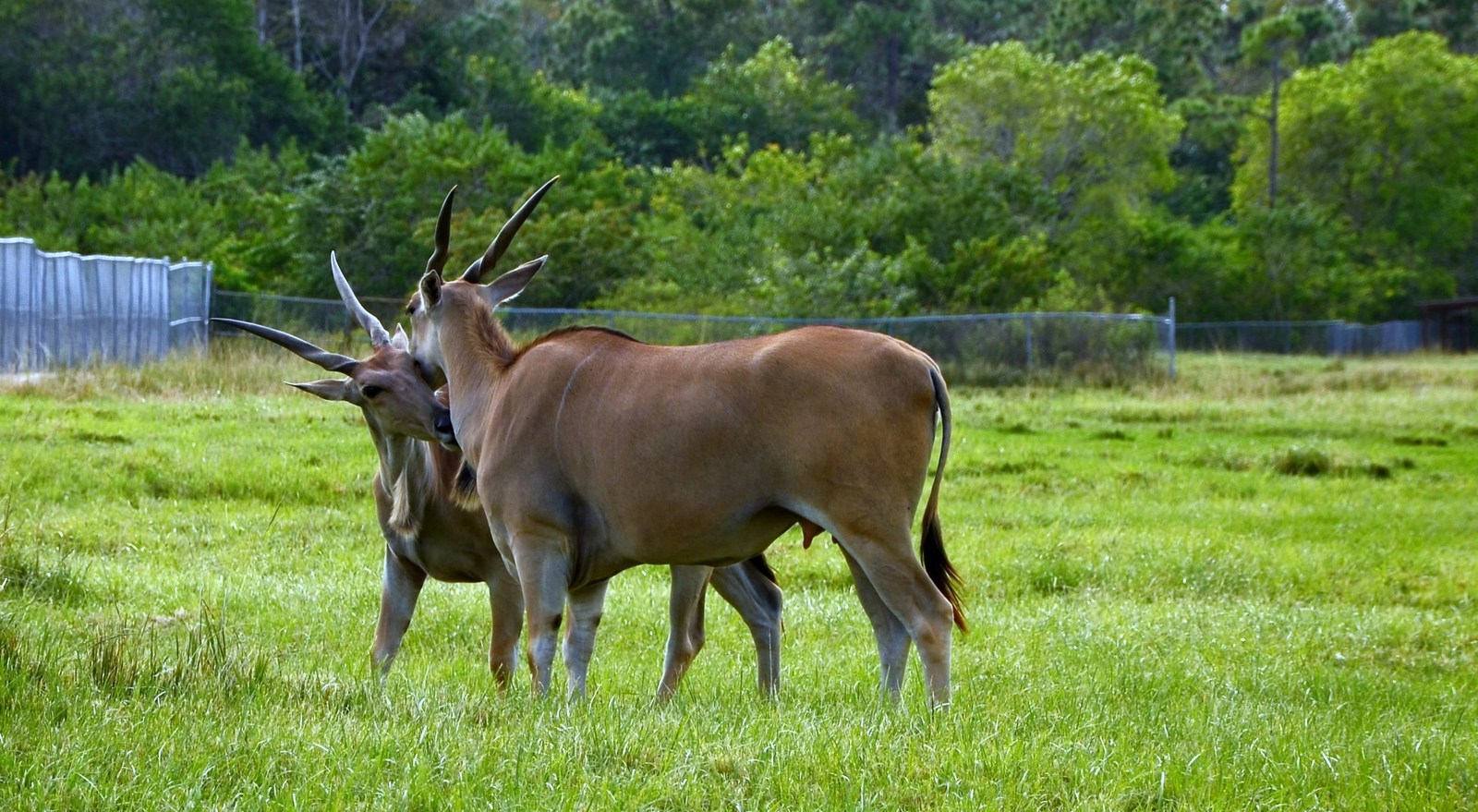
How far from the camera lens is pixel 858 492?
21.5ft

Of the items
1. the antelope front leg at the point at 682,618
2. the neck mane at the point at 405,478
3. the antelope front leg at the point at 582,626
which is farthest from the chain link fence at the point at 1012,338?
the antelope front leg at the point at 582,626

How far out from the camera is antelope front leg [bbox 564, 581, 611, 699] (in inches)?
293

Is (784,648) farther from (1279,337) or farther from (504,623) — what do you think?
(1279,337)

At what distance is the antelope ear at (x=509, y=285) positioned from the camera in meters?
8.45

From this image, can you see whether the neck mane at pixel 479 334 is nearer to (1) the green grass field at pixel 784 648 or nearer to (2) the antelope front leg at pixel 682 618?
(2) the antelope front leg at pixel 682 618

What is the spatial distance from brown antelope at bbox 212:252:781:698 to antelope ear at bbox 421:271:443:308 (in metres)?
0.29

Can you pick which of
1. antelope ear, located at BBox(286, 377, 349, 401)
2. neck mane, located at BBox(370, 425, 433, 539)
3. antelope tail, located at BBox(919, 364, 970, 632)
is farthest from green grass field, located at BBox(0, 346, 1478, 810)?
antelope ear, located at BBox(286, 377, 349, 401)

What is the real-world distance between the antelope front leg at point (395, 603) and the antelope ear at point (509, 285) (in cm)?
133

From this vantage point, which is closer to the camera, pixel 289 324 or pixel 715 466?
pixel 715 466

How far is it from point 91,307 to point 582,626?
775 inches

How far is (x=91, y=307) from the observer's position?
2506 cm

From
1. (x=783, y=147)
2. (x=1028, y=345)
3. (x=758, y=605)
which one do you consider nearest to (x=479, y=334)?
(x=758, y=605)

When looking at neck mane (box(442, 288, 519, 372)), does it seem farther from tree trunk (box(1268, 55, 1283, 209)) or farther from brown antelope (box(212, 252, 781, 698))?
tree trunk (box(1268, 55, 1283, 209))

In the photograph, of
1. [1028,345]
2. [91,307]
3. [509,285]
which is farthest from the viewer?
[1028,345]
